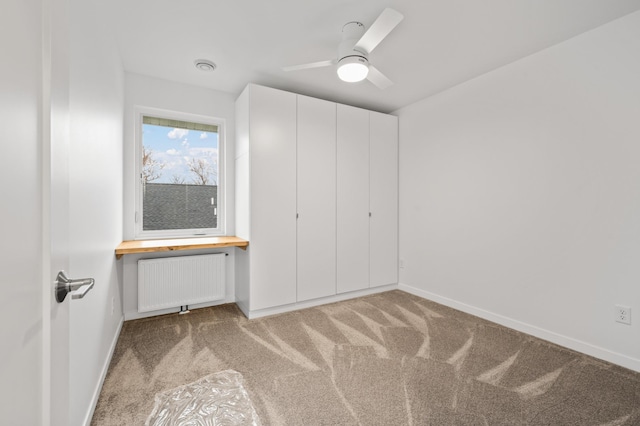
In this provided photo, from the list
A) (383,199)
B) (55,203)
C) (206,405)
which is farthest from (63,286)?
(383,199)

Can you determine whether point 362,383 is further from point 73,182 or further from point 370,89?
point 370,89

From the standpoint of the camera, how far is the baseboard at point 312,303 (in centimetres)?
310

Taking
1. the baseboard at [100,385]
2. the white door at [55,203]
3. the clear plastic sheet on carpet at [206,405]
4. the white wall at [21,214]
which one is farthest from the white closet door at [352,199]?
the white wall at [21,214]

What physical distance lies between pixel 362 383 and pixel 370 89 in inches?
122

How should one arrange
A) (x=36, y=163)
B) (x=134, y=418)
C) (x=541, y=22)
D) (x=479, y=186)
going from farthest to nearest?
1. (x=479, y=186)
2. (x=541, y=22)
3. (x=134, y=418)
4. (x=36, y=163)

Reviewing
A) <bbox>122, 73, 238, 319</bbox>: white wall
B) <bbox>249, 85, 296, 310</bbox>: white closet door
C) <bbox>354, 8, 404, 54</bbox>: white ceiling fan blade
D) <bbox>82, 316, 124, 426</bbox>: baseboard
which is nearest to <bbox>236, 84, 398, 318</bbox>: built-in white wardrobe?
<bbox>249, 85, 296, 310</bbox>: white closet door

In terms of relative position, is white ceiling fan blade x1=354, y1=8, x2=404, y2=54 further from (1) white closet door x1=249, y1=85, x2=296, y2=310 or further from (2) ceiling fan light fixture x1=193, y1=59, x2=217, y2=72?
(2) ceiling fan light fixture x1=193, y1=59, x2=217, y2=72

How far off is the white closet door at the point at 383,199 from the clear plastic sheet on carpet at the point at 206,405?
7.79 ft

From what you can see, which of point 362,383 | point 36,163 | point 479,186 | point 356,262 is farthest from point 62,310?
point 479,186

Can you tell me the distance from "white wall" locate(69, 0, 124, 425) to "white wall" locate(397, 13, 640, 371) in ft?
11.1

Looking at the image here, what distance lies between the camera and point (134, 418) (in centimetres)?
162

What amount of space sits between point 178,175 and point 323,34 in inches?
88.5

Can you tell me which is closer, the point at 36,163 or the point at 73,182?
the point at 36,163

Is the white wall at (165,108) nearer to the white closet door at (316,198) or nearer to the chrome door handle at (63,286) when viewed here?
the white closet door at (316,198)
